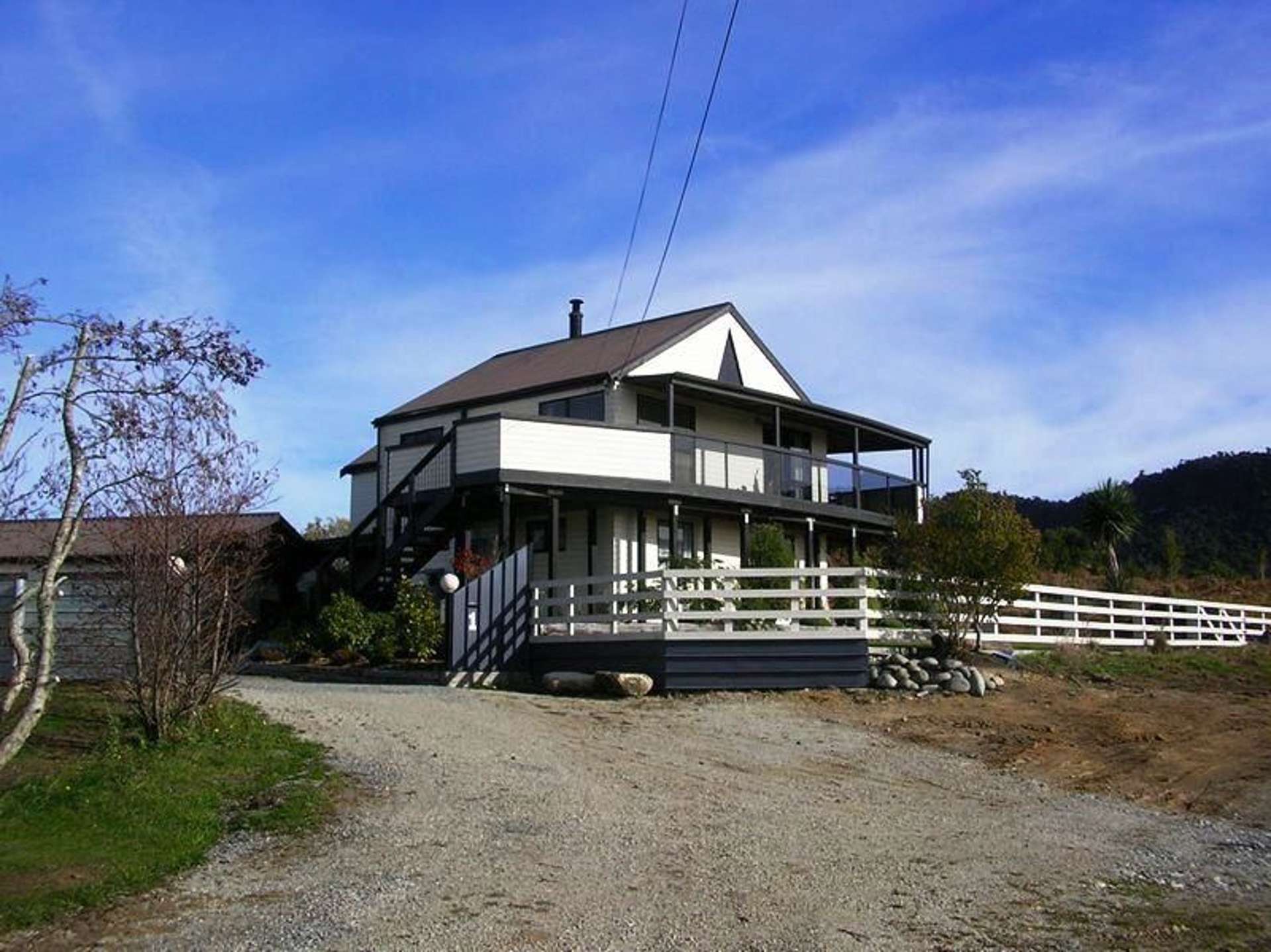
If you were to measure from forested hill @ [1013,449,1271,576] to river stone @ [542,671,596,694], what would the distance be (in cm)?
3927

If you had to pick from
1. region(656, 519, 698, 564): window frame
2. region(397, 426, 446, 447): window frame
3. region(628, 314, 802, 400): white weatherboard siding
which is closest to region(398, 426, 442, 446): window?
region(397, 426, 446, 447): window frame

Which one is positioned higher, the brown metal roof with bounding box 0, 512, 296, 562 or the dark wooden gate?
the brown metal roof with bounding box 0, 512, 296, 562

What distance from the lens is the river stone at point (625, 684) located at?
1862cm

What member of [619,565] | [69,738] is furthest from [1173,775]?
[619,565]

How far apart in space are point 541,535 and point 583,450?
335 cm

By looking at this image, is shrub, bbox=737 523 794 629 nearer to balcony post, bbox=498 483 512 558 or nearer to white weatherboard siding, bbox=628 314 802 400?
white weatherboard siding, bbox=628 314 802 400

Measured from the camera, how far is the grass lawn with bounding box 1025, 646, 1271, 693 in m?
22.2

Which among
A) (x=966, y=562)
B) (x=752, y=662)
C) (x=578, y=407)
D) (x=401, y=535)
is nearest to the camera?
(x=752, y=662)

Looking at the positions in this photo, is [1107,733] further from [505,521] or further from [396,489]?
[396,489]

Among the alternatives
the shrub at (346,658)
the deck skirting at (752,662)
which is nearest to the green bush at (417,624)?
the shrub at (346,658)

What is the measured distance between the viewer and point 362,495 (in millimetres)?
32938

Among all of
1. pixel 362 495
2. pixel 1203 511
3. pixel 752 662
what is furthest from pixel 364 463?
pixel 1203 511

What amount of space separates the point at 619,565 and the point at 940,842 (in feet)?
57.5

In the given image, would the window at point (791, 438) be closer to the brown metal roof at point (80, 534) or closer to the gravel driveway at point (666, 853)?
the brown metal roof at point (80, 534)
